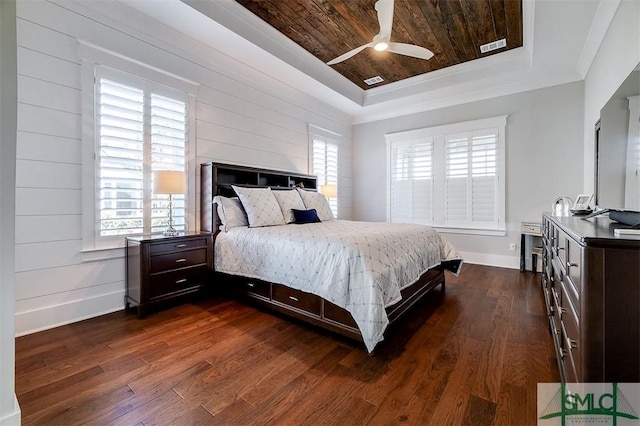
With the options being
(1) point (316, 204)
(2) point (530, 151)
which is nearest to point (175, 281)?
(1) point (316, 204)

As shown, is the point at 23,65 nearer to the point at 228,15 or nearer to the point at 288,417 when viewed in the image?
the point at 228,15

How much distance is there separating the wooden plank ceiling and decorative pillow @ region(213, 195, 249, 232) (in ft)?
7.10

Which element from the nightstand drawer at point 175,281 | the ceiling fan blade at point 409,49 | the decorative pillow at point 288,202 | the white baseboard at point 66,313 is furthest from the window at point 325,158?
the white baseboard at point 66,313

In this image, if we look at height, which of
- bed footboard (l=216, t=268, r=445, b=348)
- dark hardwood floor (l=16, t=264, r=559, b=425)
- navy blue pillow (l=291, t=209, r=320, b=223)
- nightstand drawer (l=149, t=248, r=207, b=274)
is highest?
navy blue pillow (l=291, t=209, r=320, b=223)

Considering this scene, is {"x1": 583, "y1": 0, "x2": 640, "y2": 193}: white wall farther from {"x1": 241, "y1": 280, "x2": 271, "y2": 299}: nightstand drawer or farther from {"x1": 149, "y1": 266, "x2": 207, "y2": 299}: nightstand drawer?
{"x1": 149, "y1": 266, "x2": 207, "y2": 299}: nightstand drawer

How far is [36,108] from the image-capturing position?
2361 millimetres

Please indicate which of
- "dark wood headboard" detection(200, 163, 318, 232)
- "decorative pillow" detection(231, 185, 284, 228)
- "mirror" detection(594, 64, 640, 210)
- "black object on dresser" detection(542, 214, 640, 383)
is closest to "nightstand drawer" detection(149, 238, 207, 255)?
"dark wood headboard" detection(200, 163, 318, 232)

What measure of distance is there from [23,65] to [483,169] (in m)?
5.74

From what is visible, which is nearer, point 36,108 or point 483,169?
point 36,108

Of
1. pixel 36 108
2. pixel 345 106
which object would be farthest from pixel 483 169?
pixel 36 108

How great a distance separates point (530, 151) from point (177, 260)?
519 centimetres

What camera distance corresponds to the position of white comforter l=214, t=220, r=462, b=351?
6.56ft

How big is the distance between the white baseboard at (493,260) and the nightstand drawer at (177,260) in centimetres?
430

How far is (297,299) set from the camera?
2516 mm
